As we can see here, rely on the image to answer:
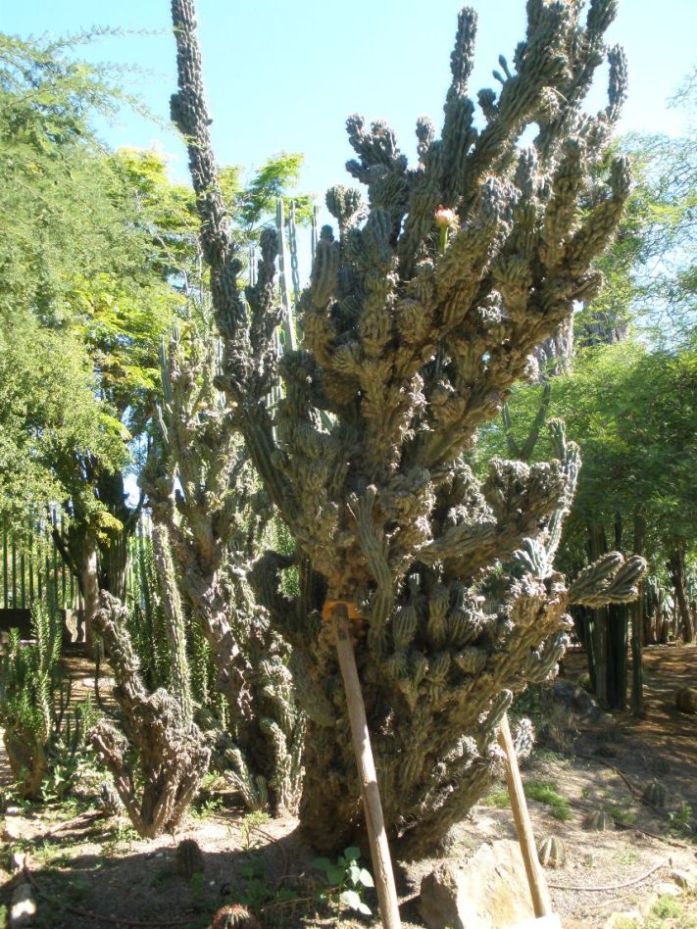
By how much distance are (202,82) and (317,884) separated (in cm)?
429

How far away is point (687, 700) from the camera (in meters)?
10.6

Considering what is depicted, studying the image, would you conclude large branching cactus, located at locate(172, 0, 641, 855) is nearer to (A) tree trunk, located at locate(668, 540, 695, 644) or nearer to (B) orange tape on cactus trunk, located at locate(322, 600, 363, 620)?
(B) orange tape on cactus trunk, located at locate(322, 600, 363, 620)

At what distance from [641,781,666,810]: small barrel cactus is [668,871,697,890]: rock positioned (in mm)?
1434

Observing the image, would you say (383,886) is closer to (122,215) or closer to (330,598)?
(330,598)

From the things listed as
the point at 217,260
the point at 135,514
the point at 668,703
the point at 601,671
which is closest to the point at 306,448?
the point at 217,260

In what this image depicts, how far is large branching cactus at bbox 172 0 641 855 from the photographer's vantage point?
3922 mm

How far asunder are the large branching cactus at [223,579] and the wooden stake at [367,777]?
1.78 metres

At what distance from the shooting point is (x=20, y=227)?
443cm

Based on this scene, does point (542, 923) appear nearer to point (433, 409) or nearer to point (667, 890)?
point (667, 890)

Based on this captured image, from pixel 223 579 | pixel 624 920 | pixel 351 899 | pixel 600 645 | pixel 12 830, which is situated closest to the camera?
pixel 351 899

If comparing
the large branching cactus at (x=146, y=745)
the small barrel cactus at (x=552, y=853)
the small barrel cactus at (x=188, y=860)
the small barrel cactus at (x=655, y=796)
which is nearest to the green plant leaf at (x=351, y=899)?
the small barrel cactus at (x=188, y=860)

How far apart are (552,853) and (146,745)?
102 inches

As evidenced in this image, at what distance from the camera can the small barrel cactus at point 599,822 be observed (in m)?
6.41

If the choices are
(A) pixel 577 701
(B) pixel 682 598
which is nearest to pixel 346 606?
(A) pixel 577 701
